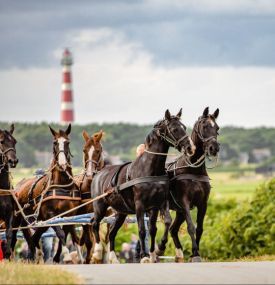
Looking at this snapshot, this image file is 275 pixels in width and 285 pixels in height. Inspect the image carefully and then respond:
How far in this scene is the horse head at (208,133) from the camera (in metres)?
23.3

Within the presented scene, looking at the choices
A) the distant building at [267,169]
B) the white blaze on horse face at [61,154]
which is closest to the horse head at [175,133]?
the white blaze on horse face at [61,154]

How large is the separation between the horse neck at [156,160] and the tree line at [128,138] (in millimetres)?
96860

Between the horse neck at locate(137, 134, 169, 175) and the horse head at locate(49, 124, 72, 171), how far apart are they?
2.52 meters

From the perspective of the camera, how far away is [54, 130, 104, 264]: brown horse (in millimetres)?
26516

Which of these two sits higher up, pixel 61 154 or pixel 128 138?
pixel 128 138

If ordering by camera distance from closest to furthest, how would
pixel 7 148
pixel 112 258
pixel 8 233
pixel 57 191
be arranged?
pixel 7 148 < pixel 8 233 < pixel 112 258 < pixel 57 191

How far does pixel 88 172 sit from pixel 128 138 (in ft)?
390

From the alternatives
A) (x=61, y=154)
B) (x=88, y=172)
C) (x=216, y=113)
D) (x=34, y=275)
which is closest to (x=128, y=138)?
(x=88, y=172)

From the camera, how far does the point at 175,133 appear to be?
2330 cm

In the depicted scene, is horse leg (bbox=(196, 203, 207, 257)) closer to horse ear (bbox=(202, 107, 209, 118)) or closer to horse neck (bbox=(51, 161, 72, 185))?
horse ear (bbox=(202, 107, 209, 118))

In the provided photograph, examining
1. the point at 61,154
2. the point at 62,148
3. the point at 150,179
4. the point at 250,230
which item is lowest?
the point at 250,230

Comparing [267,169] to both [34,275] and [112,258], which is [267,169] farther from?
[34,275]

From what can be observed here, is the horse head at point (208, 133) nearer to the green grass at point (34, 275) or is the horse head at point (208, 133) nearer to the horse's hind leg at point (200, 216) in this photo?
the horse's hind leg at point (200, 216)

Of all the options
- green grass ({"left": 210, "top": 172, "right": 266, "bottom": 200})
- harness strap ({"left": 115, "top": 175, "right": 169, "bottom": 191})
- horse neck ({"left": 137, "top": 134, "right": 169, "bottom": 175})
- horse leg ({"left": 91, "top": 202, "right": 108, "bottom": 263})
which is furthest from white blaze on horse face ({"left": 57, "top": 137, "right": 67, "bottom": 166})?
green grass ({"left": 210, "top": 172, "right": 266, "bottom": 200})
